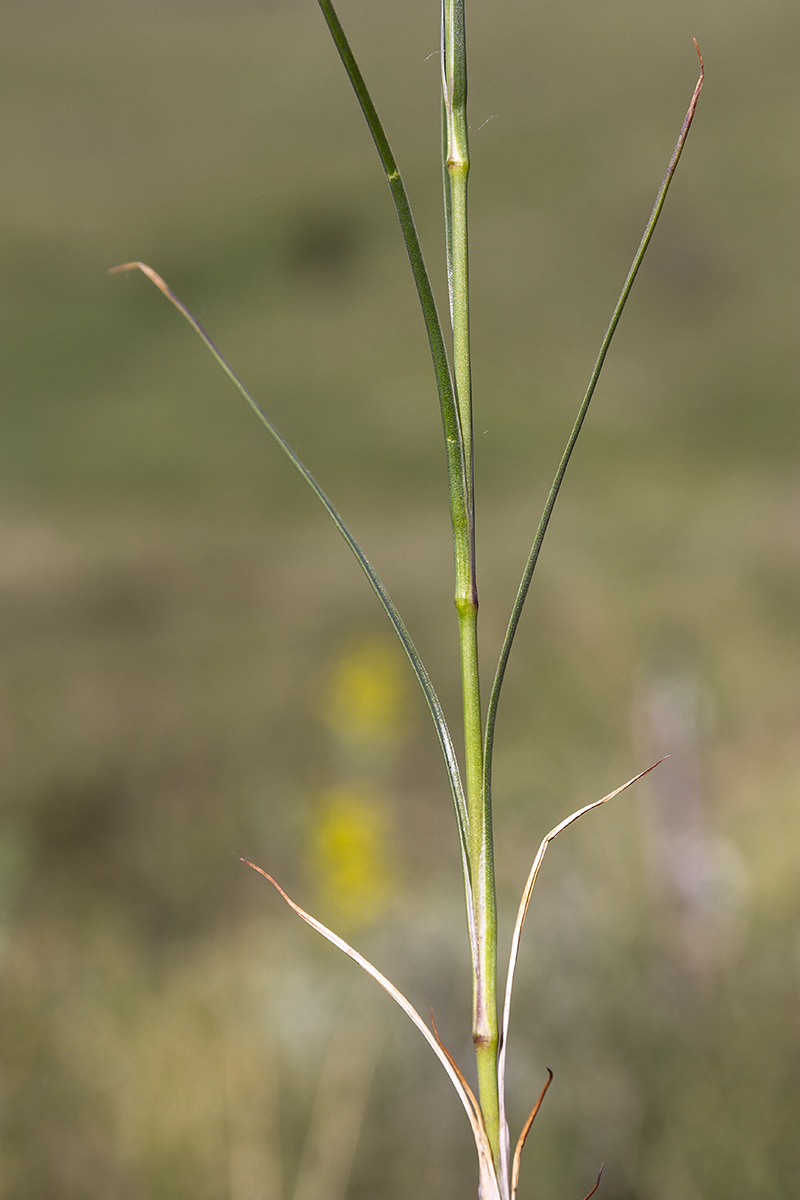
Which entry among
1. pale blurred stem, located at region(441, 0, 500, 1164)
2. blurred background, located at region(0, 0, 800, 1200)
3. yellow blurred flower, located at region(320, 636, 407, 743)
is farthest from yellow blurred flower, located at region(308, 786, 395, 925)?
pale blurred stem, located at region(441, 0, 500, 1164)

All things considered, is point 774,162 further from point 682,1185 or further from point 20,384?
point 682,1185

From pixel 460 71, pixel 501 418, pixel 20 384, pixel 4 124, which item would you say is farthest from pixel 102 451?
pixel 460 71

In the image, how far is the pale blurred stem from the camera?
0.96 feet

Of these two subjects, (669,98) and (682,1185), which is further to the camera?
(669,98)

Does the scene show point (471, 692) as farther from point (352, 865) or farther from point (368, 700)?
point (368, 700)

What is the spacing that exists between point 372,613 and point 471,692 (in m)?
7.80

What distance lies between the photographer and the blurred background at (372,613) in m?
1.81

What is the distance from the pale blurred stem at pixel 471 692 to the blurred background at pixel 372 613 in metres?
0.13

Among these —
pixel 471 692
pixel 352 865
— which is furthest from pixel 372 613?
pixel 471 692

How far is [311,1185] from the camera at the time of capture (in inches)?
54.7

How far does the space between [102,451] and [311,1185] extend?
13638 mm

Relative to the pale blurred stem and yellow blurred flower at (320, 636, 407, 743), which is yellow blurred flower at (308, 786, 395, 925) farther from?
the pale blurred stem

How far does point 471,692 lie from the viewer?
11.6 inches

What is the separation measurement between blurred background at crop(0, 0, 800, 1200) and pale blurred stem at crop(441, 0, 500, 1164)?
0.42 feet
